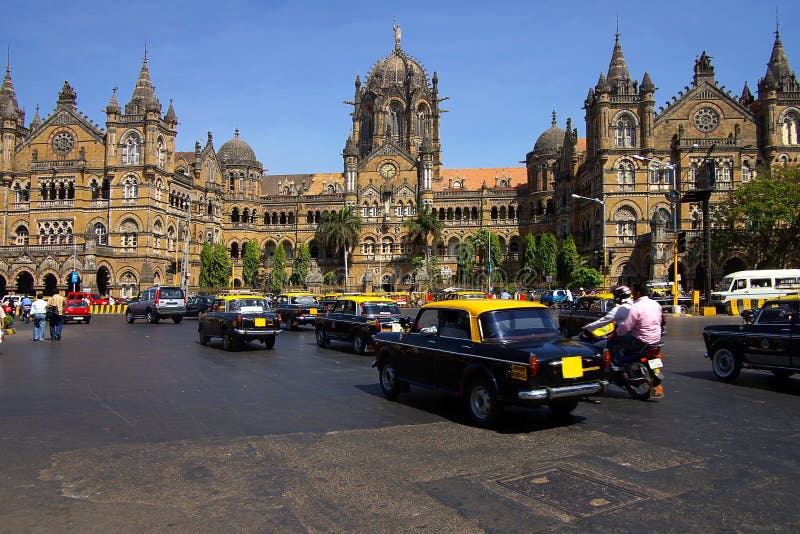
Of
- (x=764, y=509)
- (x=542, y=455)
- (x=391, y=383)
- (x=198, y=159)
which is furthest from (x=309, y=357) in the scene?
(x=198, y=159)

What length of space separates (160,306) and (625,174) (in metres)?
40.5

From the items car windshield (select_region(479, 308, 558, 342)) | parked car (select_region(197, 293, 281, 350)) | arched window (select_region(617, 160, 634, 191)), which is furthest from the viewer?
arched window (select_region(617, 160, 634, 191))

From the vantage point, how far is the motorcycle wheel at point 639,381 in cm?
1058

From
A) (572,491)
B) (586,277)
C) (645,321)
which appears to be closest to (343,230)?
(586,277)

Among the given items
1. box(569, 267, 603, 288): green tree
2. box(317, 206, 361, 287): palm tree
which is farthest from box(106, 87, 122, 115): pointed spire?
box(569, 267, 603, 288): green tree

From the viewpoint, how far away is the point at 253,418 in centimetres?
940

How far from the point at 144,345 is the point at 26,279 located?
47.0 m

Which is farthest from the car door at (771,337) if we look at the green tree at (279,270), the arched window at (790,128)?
the green tree at (279,270)

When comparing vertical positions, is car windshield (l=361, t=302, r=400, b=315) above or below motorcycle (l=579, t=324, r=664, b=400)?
above

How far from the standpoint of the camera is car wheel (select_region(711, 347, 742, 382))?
12.5 meters

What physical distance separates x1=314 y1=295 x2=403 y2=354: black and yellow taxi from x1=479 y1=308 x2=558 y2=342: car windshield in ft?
28.4

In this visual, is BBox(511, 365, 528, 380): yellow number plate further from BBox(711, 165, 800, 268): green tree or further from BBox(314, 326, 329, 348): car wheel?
BBox(711, 165, 800, 268): green tree

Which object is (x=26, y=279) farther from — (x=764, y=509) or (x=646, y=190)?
(x=764, y=509)

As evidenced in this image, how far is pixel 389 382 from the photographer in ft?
36.2
